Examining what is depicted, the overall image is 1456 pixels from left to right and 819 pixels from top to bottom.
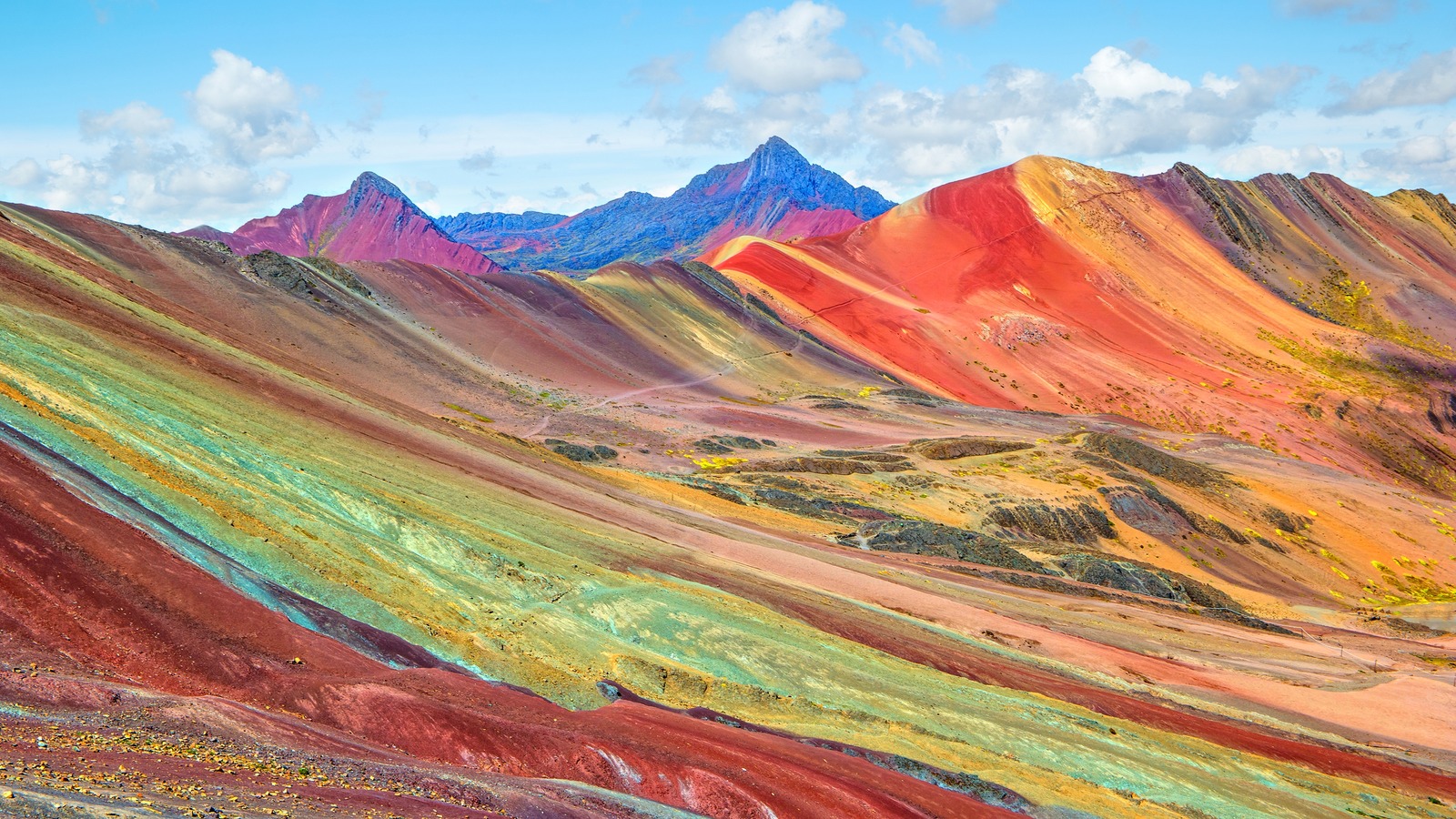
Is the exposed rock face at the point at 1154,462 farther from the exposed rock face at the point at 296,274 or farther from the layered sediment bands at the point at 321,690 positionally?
the exposed rock face at the point at 296,274

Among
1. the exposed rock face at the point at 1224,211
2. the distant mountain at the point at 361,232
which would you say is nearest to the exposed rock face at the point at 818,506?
the exposed rock face at the point at 1224,211

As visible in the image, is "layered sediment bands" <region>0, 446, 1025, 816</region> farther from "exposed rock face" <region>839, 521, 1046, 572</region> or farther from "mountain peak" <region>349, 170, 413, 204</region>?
"mountain peak" <region>349, 170, 413, 204</region>

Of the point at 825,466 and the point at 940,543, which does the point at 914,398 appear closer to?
the point at 825,466

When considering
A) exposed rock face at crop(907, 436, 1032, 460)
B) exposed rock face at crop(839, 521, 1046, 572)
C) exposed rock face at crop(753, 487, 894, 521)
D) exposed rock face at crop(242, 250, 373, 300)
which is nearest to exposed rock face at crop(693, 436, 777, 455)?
exposed rock face at crop(907, 436, 1032, 460)

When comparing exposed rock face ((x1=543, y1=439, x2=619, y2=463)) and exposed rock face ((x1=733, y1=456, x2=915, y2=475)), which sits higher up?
exposed rock face ((x1=733, y1=456, x2=915, y2=475))

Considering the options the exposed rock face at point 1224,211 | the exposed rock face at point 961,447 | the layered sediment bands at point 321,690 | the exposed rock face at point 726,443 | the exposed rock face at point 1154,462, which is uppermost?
the exposed rock face at point 1224,211

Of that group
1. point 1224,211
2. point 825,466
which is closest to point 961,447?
point 825,466
